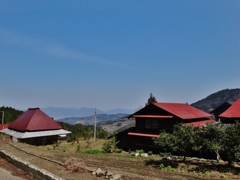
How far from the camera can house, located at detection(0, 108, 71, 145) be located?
39031mm

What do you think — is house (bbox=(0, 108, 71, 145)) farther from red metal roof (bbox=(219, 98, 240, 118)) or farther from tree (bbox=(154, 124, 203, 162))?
red metal roof (bbox=(219, 98, 240, 118))

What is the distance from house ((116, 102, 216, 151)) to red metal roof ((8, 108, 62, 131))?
15.0 metres

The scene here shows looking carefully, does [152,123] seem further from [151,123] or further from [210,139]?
[210,139]

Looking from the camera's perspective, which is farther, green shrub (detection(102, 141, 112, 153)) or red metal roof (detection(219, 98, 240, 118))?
red metal roof (detection(219, 98, 240, 118))

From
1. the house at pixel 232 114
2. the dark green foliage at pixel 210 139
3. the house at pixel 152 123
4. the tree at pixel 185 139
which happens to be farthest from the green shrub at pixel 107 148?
the house at pixel 232 114

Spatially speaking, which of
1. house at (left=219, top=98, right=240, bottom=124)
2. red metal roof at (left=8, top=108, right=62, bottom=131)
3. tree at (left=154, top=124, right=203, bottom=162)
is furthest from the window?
red metal roof at (left=8, top=108, right=62, bottom=131)

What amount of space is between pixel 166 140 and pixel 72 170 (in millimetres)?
10034

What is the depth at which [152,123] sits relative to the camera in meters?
33.0

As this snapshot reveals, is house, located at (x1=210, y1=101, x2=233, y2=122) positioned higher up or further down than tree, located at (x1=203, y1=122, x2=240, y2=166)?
higher up

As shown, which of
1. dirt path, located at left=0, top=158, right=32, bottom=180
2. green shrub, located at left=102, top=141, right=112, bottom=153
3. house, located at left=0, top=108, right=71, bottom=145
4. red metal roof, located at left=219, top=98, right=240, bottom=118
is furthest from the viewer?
house, located at left=0, top=108, right=71, bottom=145

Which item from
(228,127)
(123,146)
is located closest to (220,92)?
(123,146)

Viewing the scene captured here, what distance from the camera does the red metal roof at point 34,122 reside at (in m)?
41.1

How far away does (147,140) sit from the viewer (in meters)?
32.6

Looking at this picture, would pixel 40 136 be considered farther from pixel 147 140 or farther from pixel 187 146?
pixel 187 146
